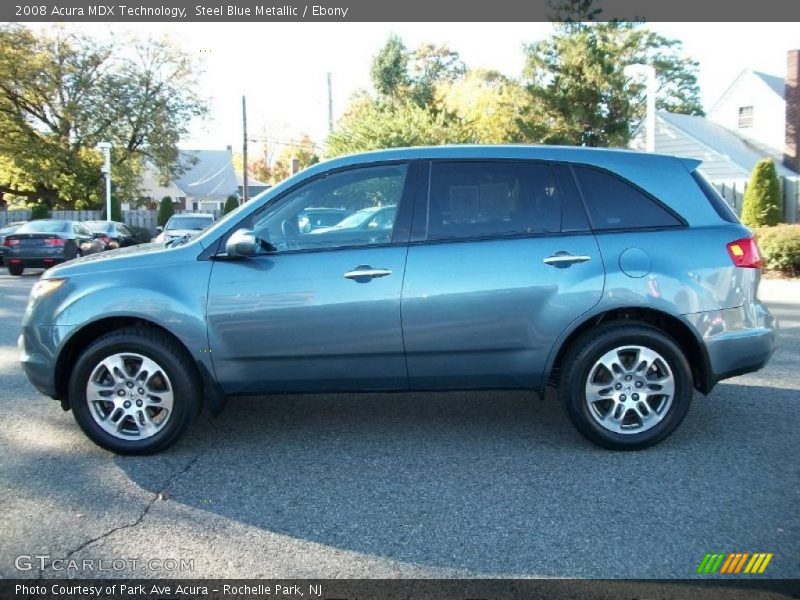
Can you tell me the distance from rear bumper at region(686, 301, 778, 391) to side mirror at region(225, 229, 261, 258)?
272 cm

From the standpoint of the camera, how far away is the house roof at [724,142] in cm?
2902

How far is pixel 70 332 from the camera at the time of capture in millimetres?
4531

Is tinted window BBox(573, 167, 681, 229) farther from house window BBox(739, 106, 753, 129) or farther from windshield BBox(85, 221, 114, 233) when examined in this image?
house window BBox(739, 106, 753, 129)

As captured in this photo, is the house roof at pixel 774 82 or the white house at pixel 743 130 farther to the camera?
the house roof at pixel 774 82

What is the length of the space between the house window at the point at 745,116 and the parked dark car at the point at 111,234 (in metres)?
26.9

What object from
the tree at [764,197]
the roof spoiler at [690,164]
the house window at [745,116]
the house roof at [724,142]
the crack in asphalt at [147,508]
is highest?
the house window at [745,116]

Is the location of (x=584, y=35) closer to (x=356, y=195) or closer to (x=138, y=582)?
(x=356, y=195)

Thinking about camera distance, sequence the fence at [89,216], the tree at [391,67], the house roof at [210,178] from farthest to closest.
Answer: the house roof at [210,178] < the tree at [391,67] < the fence at [89,216]

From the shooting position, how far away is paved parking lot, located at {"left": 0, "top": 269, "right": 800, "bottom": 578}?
10.8ft

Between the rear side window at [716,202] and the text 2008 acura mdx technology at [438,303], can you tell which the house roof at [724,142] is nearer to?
the rear side window at [716,202]

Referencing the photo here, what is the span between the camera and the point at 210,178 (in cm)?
6575

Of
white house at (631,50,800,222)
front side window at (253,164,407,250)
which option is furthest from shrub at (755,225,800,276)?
front side window at (253,164,407,250)

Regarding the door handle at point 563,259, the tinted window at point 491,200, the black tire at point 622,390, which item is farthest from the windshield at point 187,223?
the black tire at point 622,390

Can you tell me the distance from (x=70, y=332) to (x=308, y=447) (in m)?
1.67
